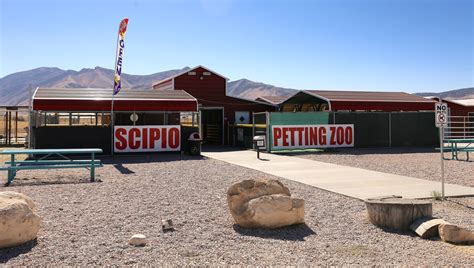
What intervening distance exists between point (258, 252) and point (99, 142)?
15.4 m

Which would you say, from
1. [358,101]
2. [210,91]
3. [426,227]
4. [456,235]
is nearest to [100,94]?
[210,91]

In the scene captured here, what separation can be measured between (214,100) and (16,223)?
23.4m

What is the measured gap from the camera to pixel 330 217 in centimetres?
730

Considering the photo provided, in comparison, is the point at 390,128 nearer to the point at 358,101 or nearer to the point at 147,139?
the point at 358,101

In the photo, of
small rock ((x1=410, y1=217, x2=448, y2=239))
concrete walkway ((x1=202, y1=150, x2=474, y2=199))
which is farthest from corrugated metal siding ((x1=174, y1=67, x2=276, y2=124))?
small rock ((x1=410, y1=217, x2=448, y2=239))

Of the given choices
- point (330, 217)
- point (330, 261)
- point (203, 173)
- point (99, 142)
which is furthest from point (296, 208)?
point (99, 142)

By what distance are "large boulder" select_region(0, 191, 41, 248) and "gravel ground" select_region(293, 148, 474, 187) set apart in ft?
32.3

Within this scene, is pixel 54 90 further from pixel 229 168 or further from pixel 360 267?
pixel 360 267

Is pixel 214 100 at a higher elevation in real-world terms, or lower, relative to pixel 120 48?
lower

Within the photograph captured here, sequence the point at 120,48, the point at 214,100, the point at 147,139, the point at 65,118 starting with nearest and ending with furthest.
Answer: the point at 120,48 < the point at 147,139 < the point at 65,118 < the point at 214,100

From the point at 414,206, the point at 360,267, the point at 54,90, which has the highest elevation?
the point at 54,90

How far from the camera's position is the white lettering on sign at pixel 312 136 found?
2145 cm

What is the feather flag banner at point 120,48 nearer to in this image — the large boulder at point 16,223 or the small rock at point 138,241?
the large boulder at point 16,223

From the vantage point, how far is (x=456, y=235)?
5.85 metres
